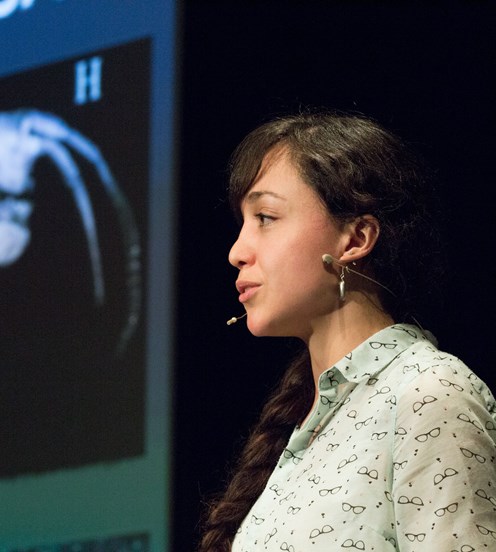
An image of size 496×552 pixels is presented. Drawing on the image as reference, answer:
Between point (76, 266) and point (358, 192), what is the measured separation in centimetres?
153

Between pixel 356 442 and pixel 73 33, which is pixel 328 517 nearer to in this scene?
pixel 356 442

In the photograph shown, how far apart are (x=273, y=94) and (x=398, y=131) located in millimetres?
453

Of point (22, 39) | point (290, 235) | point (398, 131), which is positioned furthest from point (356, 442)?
point (22, 39)

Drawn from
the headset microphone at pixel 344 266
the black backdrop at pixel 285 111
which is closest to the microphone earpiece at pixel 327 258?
the headset microphone at pixel 344 266

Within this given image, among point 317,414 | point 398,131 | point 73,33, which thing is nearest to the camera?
point 317,414

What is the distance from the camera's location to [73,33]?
3.23m

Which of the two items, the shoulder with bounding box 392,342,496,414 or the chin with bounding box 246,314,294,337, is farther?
the chin with bounding box 246,314,294,337

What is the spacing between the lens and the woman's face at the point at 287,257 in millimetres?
1692

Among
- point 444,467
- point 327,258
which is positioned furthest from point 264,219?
point 444,467

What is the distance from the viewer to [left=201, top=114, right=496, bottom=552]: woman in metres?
1.38

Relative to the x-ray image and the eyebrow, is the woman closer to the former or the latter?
the eyebrow

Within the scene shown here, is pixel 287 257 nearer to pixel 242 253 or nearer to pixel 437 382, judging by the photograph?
pixel 242 253

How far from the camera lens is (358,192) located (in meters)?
1.71

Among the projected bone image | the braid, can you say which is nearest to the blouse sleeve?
the braid
